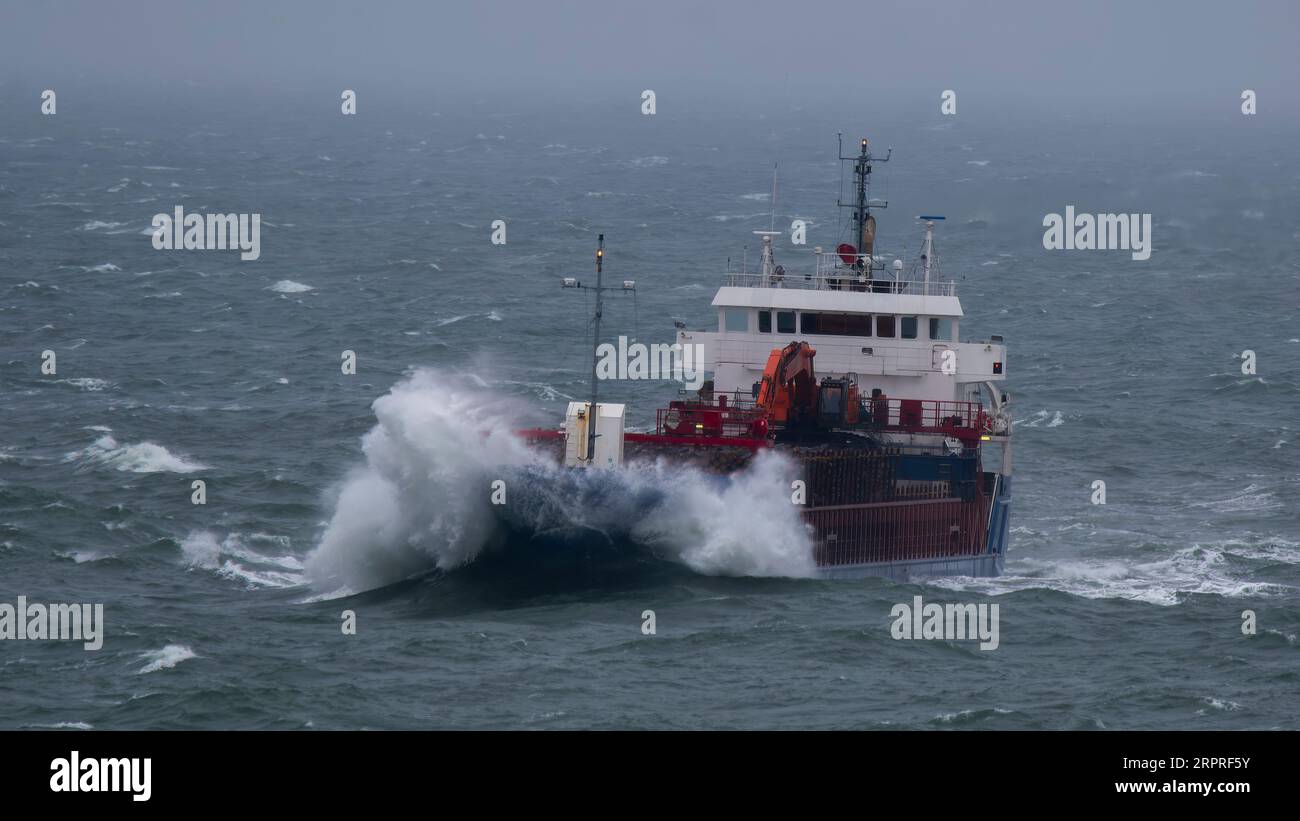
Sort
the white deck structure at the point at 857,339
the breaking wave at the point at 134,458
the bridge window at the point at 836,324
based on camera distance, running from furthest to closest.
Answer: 1. the breaking wave at the point at 134,458
2. the bridge window at the point at 836,324
3. the white deck structure at the point at 857,339

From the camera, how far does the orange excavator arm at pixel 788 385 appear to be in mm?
50781

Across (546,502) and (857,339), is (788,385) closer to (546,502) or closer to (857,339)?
(857,339)

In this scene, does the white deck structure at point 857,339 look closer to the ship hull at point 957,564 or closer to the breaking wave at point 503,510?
the ship hull at point 957,564

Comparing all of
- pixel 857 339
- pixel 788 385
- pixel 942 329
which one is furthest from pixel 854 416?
pixel 942 329

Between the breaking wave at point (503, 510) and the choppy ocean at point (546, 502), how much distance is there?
0.08 m

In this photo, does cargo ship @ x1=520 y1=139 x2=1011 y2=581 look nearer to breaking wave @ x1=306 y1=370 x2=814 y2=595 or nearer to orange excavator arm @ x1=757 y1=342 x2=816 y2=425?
orange excavator arm @ x1=757 y1=342 x2=816 y2=425

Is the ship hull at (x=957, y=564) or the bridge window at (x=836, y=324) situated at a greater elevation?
the bridge window at (x=836, y=324)

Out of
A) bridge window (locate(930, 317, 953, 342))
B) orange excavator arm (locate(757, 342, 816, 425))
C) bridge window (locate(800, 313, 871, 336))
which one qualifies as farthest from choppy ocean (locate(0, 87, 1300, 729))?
bridge window (locate(800, 313, 871, 336))

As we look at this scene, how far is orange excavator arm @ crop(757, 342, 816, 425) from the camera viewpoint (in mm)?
50781

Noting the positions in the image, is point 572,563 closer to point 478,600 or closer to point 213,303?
point 478,600

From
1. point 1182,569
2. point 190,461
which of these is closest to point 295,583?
point 190,461

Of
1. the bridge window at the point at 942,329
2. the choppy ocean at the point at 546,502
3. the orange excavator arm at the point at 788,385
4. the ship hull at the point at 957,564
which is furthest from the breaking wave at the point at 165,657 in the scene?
the bridge window at the point at 942,329

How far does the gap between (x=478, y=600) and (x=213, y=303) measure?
50.8 meters

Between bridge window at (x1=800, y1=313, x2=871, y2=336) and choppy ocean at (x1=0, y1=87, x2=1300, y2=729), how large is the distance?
7.24 meters
